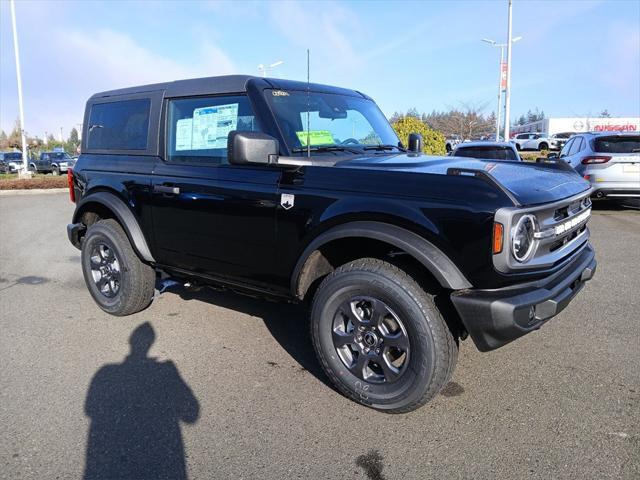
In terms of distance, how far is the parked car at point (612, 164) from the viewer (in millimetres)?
10227

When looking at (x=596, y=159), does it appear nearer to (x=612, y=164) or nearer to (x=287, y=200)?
(x=612, y=164)

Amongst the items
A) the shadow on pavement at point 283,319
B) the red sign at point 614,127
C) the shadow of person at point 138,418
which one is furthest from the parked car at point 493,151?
the red sign at point 614,127

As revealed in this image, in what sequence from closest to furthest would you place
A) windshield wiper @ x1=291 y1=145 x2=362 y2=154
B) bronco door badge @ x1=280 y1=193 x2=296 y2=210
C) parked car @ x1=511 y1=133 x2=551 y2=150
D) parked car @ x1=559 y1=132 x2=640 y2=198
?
bronco door badge @ x1=280 y1=193 x2=296 y2=210
windshield wiper @ x1=291 y1=145 x2=362 y2=154
parked car @ x1=559 y1=132 x2=640 y2=198
parked car @ x1=511 y1=133 x2=551 y2=150

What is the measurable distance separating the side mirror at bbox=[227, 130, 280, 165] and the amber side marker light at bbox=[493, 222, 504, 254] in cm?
143

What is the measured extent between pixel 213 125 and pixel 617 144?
9717 mm

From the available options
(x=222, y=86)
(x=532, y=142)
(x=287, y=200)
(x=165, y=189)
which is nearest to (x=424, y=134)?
(x=222, y=86)

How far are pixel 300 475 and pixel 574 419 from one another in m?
1.61

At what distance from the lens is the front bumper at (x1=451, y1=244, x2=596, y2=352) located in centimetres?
257

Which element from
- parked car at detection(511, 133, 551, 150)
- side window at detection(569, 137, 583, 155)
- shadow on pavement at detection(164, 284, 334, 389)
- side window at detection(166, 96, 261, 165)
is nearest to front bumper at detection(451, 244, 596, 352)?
shadow on pavement at detection(164, 284, 334, 389)

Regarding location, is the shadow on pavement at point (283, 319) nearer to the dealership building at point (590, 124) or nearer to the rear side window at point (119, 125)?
the rear side window at point (119, 125)

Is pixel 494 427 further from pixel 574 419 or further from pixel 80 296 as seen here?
pixel 80 296

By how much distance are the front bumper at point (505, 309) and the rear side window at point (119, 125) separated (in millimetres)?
3028

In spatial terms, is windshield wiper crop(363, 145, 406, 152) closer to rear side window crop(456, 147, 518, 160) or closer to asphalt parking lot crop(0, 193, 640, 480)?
asphalt parking lot crop(0, 193, 640, 480)

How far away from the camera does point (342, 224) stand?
304 cm
